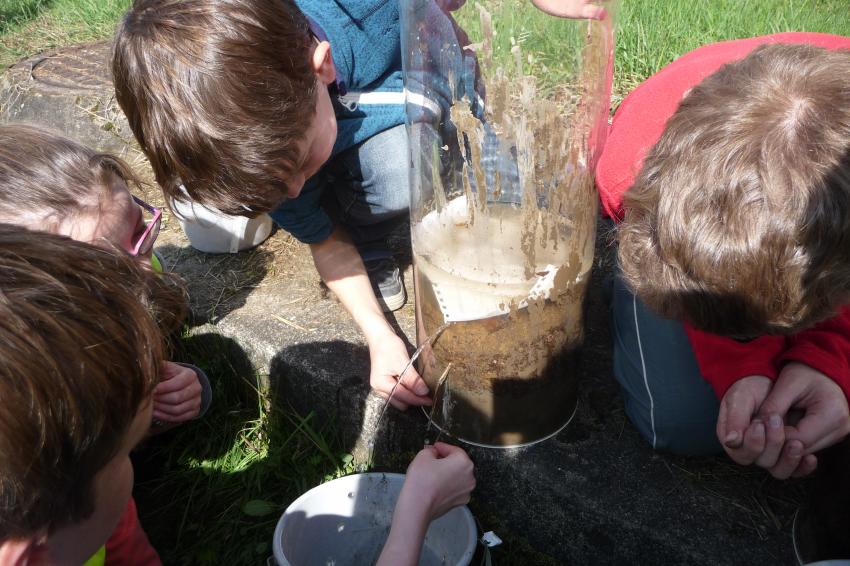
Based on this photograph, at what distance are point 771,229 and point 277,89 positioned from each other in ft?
3.14

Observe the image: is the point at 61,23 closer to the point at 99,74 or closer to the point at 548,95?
the point at 99,74

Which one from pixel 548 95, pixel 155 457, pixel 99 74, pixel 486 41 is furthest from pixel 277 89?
pixel 99 74

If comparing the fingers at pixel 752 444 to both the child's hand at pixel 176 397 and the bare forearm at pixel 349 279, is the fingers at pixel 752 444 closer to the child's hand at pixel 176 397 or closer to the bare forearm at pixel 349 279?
the bare forearm at pixel 349 279

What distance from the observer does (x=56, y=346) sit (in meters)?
1.06

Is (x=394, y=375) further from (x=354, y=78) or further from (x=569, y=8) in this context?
(x=569, y=8)

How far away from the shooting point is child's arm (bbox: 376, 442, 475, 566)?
141 centimetres

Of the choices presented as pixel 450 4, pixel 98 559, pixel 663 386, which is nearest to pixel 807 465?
pixel 663 386

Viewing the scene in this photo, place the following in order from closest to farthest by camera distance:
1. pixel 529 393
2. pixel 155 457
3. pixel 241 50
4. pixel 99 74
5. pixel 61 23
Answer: pixel 241 50 → pixel 529 393 → pixel 155 457 → pixel 99 74 → pixel 61 23

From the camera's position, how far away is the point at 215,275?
2625 millimetres

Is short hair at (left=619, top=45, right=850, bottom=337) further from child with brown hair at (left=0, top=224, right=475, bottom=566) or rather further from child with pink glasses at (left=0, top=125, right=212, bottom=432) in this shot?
child with pink glasses at (left=0, top=125, right=212, bottom=432)

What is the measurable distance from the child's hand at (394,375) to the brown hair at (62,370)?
76 cm

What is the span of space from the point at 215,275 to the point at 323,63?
1.09 m

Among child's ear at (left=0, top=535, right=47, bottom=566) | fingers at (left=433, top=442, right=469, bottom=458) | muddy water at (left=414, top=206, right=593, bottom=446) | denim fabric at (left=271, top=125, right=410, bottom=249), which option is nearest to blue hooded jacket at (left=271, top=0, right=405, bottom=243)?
denim fabric at (left=271, top=125, right=410, bottom=249)

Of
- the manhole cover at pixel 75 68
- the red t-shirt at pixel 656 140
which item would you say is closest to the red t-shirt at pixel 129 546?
the red t-shirt at pixel 656 140
